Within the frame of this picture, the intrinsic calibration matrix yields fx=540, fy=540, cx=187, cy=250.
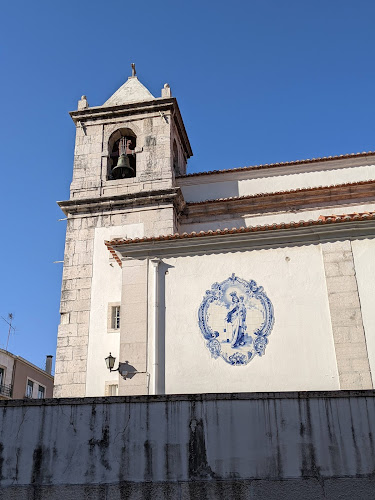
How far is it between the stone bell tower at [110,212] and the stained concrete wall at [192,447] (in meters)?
4.09

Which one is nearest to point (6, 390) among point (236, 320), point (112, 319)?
point (112, 319)

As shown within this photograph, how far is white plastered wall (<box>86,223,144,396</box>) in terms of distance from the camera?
1327 centimetres

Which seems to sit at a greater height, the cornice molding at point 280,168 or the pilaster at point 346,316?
the cornice molding at point 280,168

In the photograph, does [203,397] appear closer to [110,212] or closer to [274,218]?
[110,212]

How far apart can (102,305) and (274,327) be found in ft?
18.5

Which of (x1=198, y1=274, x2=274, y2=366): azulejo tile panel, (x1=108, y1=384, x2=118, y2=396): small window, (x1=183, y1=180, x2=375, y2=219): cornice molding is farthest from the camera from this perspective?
(x1=183, y1=180, x2=375, y2=219): cornice molding

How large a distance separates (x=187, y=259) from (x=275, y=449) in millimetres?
5699

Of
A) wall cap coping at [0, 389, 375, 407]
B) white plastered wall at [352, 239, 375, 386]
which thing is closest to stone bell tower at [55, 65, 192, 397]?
wall cap coping at [0, 389, 375, 407]

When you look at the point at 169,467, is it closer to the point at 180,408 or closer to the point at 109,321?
the point at 180,408

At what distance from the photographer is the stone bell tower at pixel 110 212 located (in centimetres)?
1352

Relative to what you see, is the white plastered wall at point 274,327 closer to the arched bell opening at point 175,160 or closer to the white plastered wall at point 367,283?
the white plastered wall at point 367,283

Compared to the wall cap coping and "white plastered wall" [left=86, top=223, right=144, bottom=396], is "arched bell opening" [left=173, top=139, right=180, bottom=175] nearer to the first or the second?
"white plastered wall" [left=86, top=223, right=144, bottom=396]

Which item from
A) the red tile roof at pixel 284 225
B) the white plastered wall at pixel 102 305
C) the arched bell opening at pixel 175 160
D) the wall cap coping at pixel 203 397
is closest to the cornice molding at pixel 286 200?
the arched bell opening at pixel 175 160

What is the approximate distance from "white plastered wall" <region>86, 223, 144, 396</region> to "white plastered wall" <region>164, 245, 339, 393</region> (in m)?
2.86
